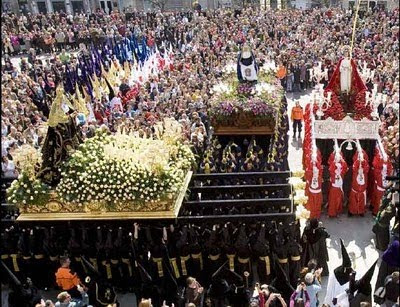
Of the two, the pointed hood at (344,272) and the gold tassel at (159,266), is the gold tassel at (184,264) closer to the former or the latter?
the gold tassel at (159,266)

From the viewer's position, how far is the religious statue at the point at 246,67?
15.8m

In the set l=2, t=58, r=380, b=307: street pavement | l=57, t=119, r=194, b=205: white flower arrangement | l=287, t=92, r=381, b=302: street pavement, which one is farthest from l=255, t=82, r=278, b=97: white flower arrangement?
l=57, t=119, r=194, b=205: white flower arrangement

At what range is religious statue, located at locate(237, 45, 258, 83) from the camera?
51.7ft

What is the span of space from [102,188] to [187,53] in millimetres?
17063

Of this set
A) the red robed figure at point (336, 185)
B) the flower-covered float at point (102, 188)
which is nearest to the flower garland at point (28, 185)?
the flower-covered float at point (102, 188)

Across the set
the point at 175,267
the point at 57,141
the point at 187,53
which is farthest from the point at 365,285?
the point at 187,53

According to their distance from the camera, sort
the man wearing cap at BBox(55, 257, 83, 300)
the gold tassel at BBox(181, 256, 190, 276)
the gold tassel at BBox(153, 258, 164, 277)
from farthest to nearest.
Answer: the gold tassel at BBox(181, 256, 190, 276) → the gold tassel at BBox(153, 258, 164, 277) → the man wearing cap at BBox(55, 257, 83, 300)

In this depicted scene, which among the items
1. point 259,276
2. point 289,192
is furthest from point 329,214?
point 259,276

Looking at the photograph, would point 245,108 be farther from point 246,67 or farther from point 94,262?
point 94,262

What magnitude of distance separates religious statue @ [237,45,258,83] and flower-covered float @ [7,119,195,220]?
6.50 meters

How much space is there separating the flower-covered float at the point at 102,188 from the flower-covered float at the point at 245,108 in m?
4.94

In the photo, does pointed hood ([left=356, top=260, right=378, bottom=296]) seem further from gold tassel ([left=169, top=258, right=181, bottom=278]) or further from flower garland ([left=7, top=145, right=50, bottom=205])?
flower garland ([left=7, top=145, right=50, bottom=205])

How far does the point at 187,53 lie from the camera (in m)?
25.8

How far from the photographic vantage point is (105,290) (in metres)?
8.16
